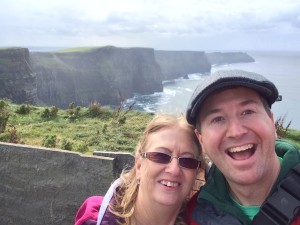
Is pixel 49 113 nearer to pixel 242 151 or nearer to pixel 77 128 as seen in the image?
pixel 77 128

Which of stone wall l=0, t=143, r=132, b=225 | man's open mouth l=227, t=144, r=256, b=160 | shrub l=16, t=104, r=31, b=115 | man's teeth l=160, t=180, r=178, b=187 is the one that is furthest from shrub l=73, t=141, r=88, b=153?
man's open mouth l=227, t=144, r=256, b=160

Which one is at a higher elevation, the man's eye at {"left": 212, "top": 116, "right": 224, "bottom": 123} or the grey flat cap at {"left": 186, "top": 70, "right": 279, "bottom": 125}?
the grey flat cap at {"left": 186, "top": 70, "right": 279, "bottom": 125}

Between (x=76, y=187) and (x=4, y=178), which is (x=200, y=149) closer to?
(x=76, y=187)

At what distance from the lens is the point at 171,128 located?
3162 mm

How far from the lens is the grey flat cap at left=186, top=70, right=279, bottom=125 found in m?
2.53

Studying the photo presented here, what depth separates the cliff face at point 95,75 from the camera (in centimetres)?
9481

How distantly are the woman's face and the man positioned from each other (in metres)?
Result: 0.28

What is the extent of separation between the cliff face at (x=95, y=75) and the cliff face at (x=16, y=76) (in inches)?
949

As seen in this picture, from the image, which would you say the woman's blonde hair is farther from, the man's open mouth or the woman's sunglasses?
the man's open mouth

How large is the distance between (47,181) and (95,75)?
106 metres

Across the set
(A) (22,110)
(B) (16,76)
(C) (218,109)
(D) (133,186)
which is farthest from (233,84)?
(B) (16,76)

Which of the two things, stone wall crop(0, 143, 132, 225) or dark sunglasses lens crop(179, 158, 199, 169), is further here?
stone wall crop(0, 143, 132, 225)

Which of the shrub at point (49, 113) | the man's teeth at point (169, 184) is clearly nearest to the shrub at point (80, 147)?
the shrub at point (49, 113)

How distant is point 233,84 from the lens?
8.34 ft
